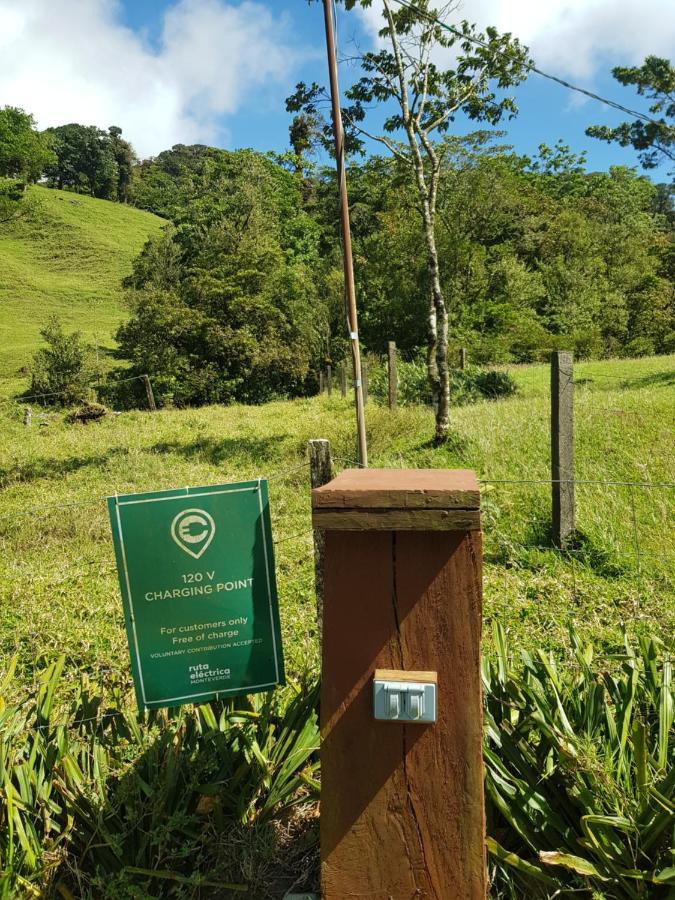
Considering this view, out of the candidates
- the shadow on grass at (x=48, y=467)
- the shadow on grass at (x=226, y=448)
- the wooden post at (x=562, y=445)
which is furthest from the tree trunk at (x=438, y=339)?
the shadow on grass at (x=48, y=467)

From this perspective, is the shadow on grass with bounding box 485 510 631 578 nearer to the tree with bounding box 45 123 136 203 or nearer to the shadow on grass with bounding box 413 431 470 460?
the shadow on grass with bounding box 413 431 470 460

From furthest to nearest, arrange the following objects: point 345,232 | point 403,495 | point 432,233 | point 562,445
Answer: point 432,233, point 345,232, point 562,445, point 403,495

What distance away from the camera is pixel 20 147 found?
18.7 m

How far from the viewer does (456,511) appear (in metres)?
1.55

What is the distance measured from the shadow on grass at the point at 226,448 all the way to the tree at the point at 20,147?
11.9m

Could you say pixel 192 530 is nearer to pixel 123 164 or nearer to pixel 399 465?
pixel 399 465

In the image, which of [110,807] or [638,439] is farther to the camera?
[638,439]

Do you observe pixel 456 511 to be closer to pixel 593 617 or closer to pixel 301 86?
pixel 593 617

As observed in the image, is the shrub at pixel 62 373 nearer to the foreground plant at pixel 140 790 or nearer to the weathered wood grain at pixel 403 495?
the foreground plant at pixel 140 790

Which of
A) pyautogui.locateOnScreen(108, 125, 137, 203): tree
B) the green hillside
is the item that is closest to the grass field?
the green hillside

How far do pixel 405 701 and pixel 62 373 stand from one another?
21.7 m

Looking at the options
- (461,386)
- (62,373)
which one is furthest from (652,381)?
(62,373)

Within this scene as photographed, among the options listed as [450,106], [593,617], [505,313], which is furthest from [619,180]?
[593,617]

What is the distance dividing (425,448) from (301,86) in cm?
575
